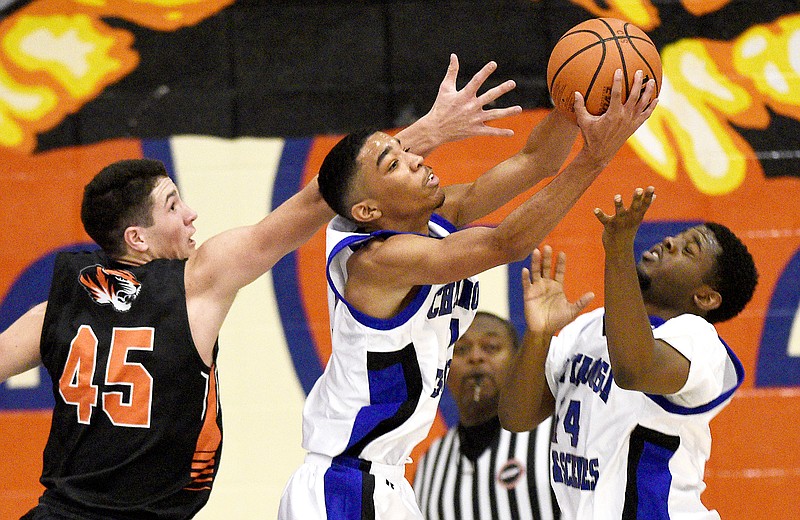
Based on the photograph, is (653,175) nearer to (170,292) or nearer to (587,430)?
(587,430)

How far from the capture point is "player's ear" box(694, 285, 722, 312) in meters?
3.16

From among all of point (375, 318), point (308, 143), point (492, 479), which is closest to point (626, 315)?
point (375, 318)

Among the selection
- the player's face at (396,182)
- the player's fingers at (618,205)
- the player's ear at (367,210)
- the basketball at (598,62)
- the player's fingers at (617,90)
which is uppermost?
the basketball at (598,62)

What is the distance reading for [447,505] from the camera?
4.42 m

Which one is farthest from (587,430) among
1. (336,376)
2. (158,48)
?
(158,48)

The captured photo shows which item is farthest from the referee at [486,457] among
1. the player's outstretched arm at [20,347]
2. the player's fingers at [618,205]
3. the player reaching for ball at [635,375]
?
the player's outstretched arm at [20,347]

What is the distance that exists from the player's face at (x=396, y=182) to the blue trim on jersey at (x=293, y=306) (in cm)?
219

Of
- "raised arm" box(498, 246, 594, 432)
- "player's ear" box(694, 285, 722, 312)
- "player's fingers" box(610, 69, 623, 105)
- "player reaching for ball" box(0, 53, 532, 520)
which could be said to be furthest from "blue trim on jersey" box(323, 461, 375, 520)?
"player's fingers" box(610, 69, 623, 105)

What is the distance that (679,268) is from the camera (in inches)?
124

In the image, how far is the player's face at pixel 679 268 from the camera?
3.15 metres

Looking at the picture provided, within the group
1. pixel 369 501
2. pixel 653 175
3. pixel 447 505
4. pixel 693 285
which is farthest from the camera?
pixel 653 175

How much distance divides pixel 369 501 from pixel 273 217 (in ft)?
2.95

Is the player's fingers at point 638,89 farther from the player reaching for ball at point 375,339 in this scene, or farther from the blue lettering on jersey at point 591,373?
the blue lettering on jersey at point 591,373

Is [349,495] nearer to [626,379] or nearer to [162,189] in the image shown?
[626,379]
